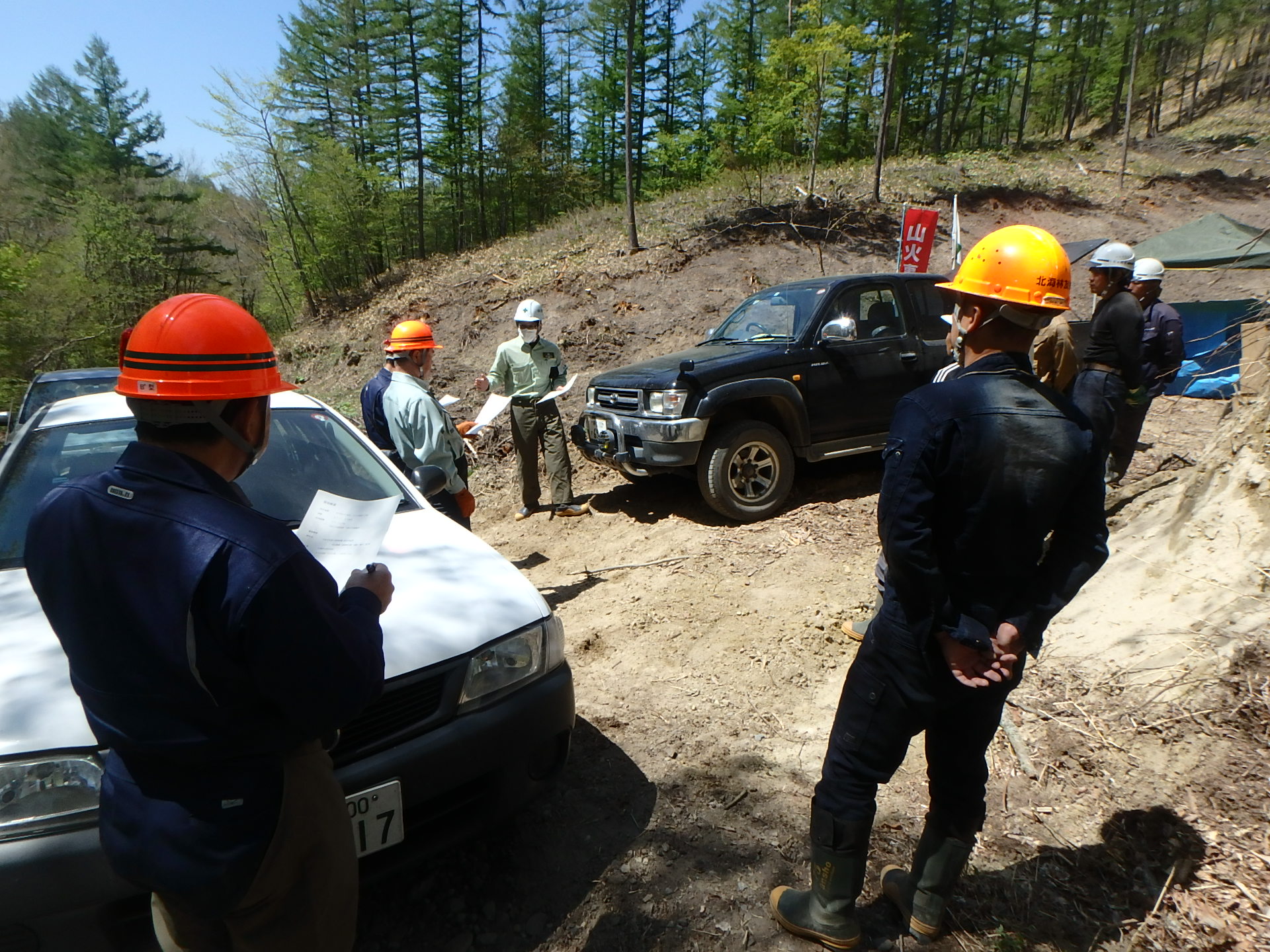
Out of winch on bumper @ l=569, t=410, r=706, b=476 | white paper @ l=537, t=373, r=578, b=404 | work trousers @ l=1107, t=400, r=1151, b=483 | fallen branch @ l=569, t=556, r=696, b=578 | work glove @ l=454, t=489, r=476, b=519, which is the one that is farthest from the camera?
white paper @ l=537, t=373, r=578, b=404

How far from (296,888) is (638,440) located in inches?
206

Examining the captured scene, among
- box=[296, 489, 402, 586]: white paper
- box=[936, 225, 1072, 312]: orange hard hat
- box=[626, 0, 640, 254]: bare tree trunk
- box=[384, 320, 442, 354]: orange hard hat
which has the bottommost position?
box=[296, 489, 402, 586]: white paper

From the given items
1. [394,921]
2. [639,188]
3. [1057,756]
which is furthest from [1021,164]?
[394,921]

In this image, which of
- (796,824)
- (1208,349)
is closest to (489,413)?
(796,824)

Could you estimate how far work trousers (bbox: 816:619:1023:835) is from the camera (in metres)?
2.04

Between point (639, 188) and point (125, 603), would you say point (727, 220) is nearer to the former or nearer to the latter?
point (639, 188)

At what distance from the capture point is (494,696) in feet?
8.17

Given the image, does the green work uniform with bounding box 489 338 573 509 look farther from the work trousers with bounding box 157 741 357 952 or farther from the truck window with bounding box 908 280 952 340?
the work trousers with bounding box 157 741 357 952

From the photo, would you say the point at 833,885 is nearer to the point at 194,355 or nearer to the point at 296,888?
the point at 296,888

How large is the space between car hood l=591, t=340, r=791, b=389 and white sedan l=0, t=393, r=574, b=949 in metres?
3.22

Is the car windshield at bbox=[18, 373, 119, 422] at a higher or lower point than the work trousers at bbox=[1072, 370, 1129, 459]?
lower

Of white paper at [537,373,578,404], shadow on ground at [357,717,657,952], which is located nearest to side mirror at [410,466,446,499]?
shadow on ground at [357,717,657,952]

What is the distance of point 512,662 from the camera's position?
2596 mm

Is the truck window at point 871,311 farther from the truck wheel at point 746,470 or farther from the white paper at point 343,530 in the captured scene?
the white paper at point 343,530
